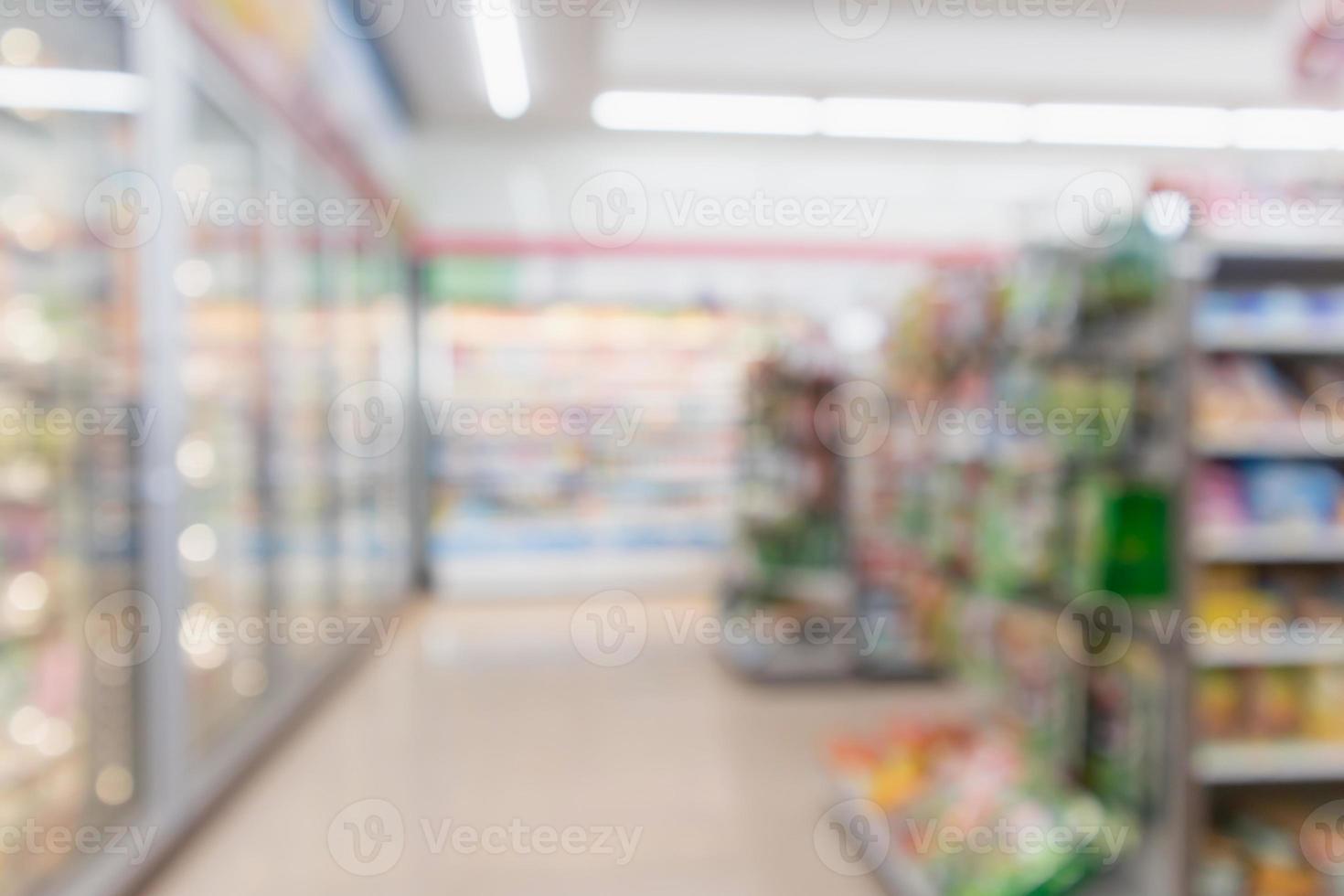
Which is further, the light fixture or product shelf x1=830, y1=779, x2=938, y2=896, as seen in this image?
the light fixture

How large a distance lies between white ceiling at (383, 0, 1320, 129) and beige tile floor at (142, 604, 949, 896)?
3.89 m

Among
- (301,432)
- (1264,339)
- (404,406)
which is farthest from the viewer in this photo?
(404,406)

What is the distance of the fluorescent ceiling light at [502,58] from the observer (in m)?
4.54

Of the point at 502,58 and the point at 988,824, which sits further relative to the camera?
the point at 502,58

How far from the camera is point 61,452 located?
260 centimetres

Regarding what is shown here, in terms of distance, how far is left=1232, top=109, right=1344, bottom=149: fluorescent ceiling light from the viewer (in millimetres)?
6785

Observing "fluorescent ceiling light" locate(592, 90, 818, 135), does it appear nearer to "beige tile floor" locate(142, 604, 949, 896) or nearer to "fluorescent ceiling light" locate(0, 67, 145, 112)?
"beige tile floor" locate(142, 604, 949, 896)

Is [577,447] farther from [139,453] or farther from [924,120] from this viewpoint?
[139,453]

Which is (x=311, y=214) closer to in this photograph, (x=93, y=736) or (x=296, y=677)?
(x=296, y=677)

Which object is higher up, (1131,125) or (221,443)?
(1131,125)

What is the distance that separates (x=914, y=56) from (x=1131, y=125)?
2.15 metres

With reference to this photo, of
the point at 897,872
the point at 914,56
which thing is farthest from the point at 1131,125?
the point at 897,872

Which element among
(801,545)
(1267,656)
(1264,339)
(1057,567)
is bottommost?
(801,545)

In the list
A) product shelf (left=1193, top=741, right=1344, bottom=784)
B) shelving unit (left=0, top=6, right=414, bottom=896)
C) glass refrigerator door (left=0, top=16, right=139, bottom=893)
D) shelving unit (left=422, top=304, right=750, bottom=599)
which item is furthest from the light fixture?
product shelf (left=1193, top=741, right=1344, bottom=784)
